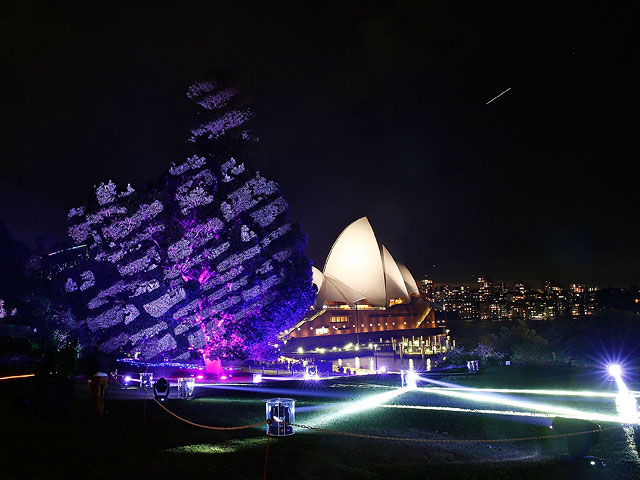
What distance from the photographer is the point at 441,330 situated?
10375 centimetres

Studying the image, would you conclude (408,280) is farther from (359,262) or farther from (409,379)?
(409,379)

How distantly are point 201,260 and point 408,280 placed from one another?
7870 centimetres

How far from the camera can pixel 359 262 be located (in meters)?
79.1

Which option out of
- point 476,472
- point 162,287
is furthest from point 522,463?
point 162,287

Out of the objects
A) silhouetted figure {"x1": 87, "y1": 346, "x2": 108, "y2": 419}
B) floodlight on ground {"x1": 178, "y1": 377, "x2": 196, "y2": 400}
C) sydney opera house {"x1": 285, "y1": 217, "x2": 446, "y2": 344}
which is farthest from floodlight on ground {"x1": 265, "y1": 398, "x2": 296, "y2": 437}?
sydney opera house {"x1": 285, "y1": 217, "x2": 446, "y2": 344}

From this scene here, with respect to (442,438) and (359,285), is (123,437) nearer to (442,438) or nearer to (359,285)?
(442,438)

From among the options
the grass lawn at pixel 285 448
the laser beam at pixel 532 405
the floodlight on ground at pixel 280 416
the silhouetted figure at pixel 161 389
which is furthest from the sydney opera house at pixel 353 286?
the floodlight on ground at pixel 280 416

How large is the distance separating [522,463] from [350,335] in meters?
75.3

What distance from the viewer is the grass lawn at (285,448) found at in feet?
20.6

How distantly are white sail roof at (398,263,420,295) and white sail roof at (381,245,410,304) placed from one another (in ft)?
29.9

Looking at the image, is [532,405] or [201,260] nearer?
[532,405]

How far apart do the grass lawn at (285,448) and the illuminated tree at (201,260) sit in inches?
415

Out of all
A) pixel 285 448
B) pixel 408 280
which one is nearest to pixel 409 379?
pixel 285 448

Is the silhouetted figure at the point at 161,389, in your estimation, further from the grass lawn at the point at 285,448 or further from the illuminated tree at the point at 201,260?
the illuminated tree at the point at 201,260
